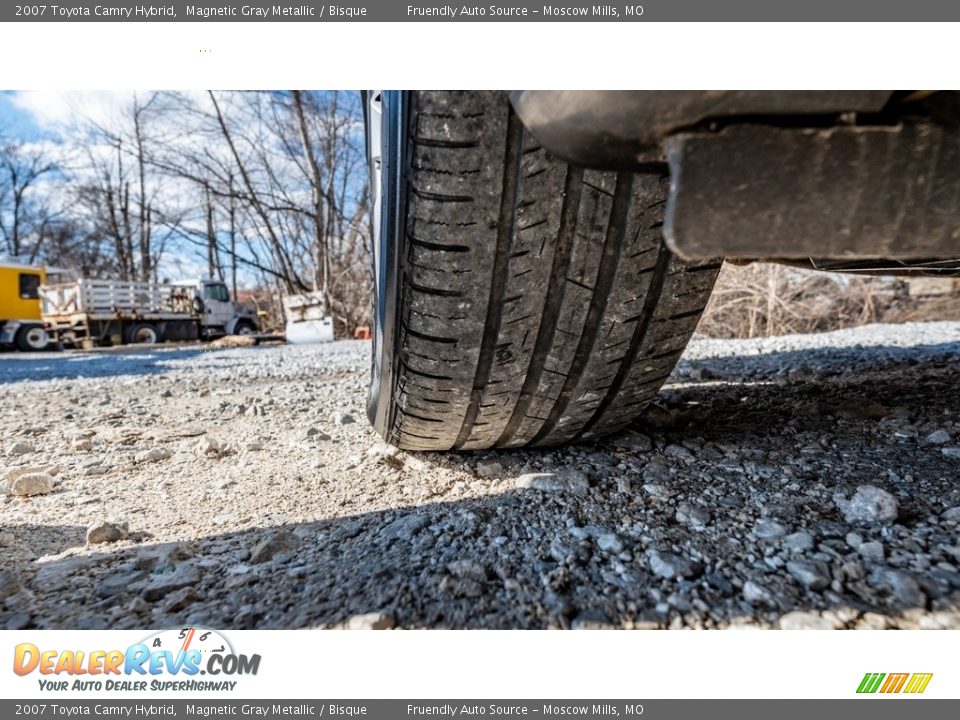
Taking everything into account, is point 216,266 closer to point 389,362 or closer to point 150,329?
point 150,329

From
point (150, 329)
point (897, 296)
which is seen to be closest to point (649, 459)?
point (897, 296)

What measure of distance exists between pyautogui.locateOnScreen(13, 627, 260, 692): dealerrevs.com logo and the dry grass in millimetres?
5533

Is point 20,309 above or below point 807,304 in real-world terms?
below

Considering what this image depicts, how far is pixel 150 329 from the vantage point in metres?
12.0

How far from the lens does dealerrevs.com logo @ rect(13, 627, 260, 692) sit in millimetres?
599

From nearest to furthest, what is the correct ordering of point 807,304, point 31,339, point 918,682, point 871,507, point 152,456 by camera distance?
1. point 918,682
2. point 871,507
3. point 152,456
4. point 807,304
5. point 31,339

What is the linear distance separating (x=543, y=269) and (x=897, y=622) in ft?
2.20

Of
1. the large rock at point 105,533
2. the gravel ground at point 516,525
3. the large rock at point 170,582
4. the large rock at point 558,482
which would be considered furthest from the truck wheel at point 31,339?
the large rock at point 558,482

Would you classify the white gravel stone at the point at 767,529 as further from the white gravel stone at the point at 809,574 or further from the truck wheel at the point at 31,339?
the truck wheel at the point at 31,339

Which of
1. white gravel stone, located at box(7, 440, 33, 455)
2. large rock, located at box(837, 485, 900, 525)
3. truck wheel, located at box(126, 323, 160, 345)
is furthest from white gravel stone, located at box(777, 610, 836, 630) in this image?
truck wheel, located at box(126, 323, 160, 345)

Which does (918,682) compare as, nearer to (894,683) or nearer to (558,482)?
(894,683)

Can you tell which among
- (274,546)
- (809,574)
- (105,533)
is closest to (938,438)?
(809,574)

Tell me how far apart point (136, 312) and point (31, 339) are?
7.03 ft

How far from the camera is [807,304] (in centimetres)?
510
